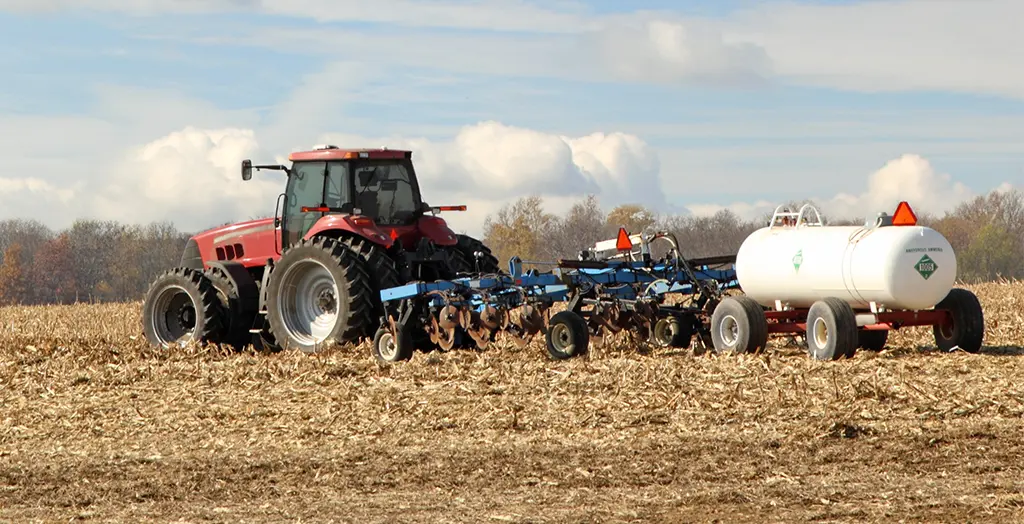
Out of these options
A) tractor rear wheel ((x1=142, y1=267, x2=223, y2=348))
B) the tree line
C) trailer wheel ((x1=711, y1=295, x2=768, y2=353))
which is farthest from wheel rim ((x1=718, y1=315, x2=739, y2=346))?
the tree line

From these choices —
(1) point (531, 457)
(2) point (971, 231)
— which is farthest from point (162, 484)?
(2) point (971, 231)

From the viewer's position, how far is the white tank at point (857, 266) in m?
11.4

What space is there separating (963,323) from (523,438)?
564 cm

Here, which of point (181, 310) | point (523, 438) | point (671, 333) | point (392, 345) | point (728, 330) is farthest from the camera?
point (181, 310)

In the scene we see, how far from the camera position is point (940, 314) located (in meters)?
12.0

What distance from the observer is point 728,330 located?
1210 centimetres

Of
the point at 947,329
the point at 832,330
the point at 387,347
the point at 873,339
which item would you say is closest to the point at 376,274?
the point at 387,347

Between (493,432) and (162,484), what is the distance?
2.30 m

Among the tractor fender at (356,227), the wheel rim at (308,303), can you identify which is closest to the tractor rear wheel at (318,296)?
the wheel rim at (308,303)

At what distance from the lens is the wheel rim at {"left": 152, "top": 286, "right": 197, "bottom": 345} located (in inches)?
581

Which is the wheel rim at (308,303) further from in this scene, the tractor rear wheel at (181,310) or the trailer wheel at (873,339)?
the trailer wheel at (873,339)

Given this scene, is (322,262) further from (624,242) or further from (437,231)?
(624,242)

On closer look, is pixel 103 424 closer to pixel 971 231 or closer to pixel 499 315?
pixel 499 315

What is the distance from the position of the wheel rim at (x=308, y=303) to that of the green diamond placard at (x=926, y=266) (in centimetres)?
603
